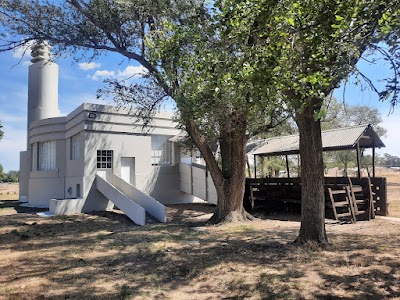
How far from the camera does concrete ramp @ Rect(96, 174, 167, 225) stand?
14.1 metres

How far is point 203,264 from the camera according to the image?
6902 millimetres

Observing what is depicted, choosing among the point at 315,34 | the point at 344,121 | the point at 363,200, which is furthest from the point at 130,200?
the point at 344,121

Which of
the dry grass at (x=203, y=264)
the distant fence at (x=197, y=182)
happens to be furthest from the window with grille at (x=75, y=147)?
the dry grass at (x=203, y=264)

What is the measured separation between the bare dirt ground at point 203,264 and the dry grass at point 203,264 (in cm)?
2

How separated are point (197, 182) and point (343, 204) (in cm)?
829

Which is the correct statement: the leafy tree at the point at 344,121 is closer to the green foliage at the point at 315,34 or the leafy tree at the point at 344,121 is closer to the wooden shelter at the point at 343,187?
the wooden shelter at the point at 343,187

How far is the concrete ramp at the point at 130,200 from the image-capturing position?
14.1 m

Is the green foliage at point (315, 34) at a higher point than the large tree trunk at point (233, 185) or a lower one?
higher

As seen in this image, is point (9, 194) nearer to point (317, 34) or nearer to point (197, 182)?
point (197, 182)

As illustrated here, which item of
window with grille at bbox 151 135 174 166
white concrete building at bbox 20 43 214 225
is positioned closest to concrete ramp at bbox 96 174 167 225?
white concrete building at bbox 20 43 214 225

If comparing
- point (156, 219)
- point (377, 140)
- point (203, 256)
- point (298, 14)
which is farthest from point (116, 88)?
point (377, 140)

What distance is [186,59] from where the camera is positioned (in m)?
7.35

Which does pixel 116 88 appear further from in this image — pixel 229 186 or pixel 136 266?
pixel 136 266

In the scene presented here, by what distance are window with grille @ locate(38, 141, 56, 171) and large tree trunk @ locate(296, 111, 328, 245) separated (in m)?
16.2
